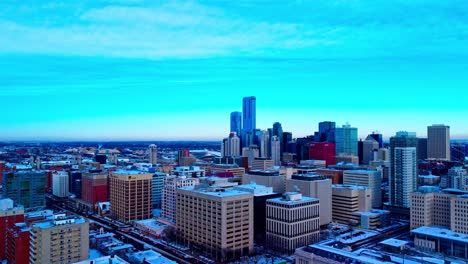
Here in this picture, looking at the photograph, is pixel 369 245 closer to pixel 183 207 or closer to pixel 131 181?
pixel 183 207

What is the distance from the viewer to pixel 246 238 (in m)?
44.4

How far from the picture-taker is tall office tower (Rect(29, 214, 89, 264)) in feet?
114

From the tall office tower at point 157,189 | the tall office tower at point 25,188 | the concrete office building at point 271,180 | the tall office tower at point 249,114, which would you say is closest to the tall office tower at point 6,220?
the tall office tower at point 25,188

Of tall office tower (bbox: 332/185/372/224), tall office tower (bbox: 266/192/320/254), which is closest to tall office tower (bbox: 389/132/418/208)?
tall office tower (bbox: 332/185/372/224)

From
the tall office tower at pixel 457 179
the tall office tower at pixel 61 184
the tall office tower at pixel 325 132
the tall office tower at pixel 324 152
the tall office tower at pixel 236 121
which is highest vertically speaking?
the tall office tower at pixel 236 121

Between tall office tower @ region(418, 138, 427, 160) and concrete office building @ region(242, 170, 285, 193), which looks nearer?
concrete office building @ region(242, 170, 285, 193)

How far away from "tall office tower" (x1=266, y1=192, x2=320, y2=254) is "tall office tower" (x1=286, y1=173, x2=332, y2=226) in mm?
7557

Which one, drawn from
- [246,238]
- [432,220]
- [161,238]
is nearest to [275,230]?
[246,238]

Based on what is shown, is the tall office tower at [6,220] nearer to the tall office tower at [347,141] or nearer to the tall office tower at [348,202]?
the tall office tower at [348,202]

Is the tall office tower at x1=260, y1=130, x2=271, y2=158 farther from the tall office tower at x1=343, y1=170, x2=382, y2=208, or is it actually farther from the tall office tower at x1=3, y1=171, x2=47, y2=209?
the tall office tower at x1=3, y1=171, x2=47, y2=209

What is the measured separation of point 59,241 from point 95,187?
37.4 m

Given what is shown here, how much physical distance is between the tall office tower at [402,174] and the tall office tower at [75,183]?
55015 mm

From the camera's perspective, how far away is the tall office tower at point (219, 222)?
42.2 metres

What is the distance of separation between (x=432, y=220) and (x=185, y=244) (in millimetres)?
31191
